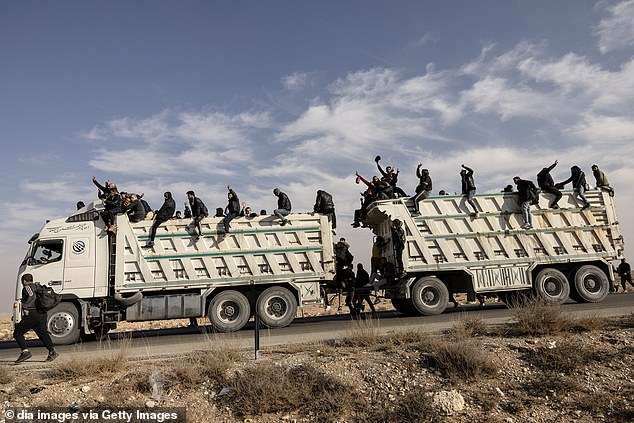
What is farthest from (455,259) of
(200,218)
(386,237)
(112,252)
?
(112,252)

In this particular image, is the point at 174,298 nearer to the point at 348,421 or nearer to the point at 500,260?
the point at 348,421

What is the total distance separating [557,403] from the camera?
499cm

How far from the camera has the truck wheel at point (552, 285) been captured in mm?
11992

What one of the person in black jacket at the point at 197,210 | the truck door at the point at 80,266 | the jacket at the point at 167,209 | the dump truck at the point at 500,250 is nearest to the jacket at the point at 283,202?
the person in black jacket at the point at 197,210

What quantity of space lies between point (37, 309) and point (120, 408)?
4055mm

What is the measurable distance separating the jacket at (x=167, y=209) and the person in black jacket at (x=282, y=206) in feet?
8.88

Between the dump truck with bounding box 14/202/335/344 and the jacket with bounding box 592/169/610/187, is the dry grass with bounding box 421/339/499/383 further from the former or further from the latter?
the jacket with bounding box 592/169/610/187

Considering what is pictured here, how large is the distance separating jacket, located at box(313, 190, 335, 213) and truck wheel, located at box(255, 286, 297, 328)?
2.42m

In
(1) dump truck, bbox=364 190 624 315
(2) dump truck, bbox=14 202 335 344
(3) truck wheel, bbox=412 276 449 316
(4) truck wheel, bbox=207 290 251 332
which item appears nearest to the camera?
(2) dump truck, bbox=14 202 335 344

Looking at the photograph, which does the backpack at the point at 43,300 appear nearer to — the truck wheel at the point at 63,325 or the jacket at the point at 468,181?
the truck wheel at the point at 63,325

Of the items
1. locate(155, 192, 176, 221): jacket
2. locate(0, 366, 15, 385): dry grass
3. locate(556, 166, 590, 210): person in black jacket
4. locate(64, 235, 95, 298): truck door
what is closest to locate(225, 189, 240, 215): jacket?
locate(155, 192, 176, 221): jacket

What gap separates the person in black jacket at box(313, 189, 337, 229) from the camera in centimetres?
1205

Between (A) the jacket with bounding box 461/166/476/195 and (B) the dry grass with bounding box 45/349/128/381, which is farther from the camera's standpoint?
(A) the jacket with bounding box 461/166/476/195

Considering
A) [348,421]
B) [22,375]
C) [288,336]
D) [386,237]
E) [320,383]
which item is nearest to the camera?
[348,421]
